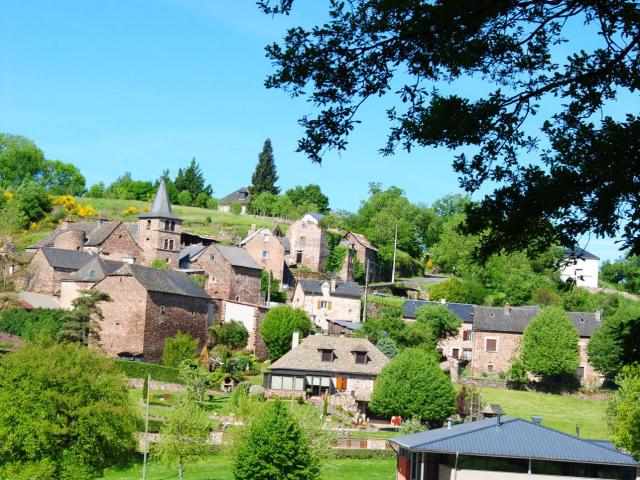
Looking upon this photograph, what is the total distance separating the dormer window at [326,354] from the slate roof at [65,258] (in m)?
23.8

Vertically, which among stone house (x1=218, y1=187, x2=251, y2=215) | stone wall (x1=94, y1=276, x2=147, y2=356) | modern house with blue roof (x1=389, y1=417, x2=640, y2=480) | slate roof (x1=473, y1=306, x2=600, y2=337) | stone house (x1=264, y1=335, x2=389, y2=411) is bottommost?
modern house with blue roof (x1=389, y1=417, x2=640, y2=480)

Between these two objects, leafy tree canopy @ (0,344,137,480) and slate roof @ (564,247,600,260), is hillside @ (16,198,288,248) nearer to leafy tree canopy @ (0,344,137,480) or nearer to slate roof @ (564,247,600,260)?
leafy tree canopy @ (0,344,137,480)

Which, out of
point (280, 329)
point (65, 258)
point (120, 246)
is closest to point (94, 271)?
point (65, 258)

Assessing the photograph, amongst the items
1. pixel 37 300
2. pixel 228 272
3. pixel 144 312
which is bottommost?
pixel 144 312

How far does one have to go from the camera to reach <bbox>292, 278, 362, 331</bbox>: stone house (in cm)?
8706

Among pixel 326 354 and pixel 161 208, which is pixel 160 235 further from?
pixel 326 354

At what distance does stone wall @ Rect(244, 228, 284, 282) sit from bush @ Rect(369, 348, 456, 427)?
1195 inches

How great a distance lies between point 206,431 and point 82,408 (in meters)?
9.11

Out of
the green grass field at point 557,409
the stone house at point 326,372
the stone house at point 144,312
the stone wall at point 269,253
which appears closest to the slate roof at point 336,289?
the stone wall at point 269,253

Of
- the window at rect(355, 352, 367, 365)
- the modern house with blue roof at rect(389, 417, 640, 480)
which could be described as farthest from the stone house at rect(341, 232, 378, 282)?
the modern house with blue roof at rect(389, 417, 640, 480)

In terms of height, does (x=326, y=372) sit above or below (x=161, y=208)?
below

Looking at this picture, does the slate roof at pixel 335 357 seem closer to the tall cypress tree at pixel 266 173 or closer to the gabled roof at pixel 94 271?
the gabled roof at pixel 94 271

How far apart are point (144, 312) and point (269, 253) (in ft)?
73.8

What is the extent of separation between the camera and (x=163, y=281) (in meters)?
74.0
